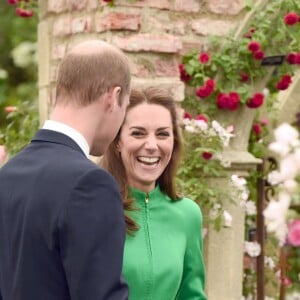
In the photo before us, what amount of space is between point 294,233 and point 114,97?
658 millimetres

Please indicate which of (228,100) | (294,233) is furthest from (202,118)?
(294,233)

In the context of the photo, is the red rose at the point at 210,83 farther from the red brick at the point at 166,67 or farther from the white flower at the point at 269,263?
the white flower at the point at 269,263

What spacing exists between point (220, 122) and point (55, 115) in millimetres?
3163

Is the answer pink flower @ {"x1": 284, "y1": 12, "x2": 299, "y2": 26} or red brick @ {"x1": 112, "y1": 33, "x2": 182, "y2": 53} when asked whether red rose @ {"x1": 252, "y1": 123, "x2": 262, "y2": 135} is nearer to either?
pink flower @ {"x1": 284, "y1": 12, "x2": 299, "y2": 26}

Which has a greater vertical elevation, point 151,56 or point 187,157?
point 151,56

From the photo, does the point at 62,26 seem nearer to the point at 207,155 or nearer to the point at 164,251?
the point at 207,155

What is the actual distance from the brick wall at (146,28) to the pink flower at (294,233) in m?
2.19

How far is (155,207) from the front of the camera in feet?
11.2

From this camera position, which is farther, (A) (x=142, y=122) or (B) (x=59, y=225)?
(A) (x=142, y=122)

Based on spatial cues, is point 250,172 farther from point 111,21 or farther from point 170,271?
point 170,271

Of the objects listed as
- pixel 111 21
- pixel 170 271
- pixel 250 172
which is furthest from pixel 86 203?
pixel 250 172

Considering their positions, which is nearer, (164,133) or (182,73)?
(164,133)

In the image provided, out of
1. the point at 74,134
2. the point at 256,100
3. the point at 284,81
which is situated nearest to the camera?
the point at 74,134

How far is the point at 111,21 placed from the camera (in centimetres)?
503
